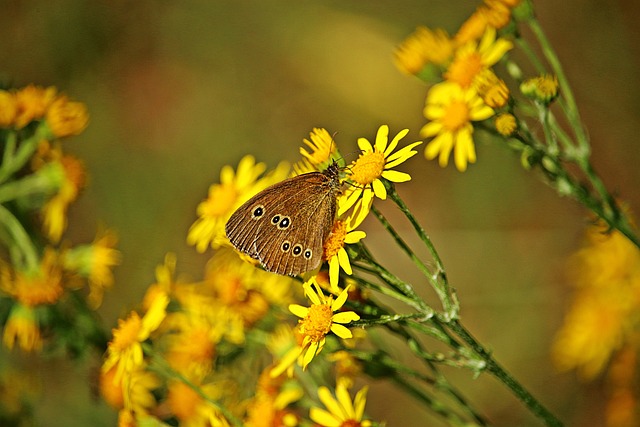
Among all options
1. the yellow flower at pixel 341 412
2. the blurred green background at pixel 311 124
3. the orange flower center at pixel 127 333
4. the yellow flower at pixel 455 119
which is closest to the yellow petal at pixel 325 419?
the yellow flower at pixel 341 412

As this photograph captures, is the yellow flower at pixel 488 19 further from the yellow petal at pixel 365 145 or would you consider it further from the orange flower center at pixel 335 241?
the orange flower center at pixel 335 241

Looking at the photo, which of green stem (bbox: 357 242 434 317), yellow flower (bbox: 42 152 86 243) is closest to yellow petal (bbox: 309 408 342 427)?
green stem (bbox: 357 242 434 317)

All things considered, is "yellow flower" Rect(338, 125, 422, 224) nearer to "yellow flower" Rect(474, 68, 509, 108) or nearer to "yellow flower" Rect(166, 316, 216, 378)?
"yellow flower" Rect(474, 68, 509, 108)

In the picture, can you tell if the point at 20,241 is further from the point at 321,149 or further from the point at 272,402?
the point at 321,149

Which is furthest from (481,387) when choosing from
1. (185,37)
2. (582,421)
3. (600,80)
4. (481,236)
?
(185,37)

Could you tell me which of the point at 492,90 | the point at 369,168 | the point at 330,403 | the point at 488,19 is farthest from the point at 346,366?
the point at 488,19
